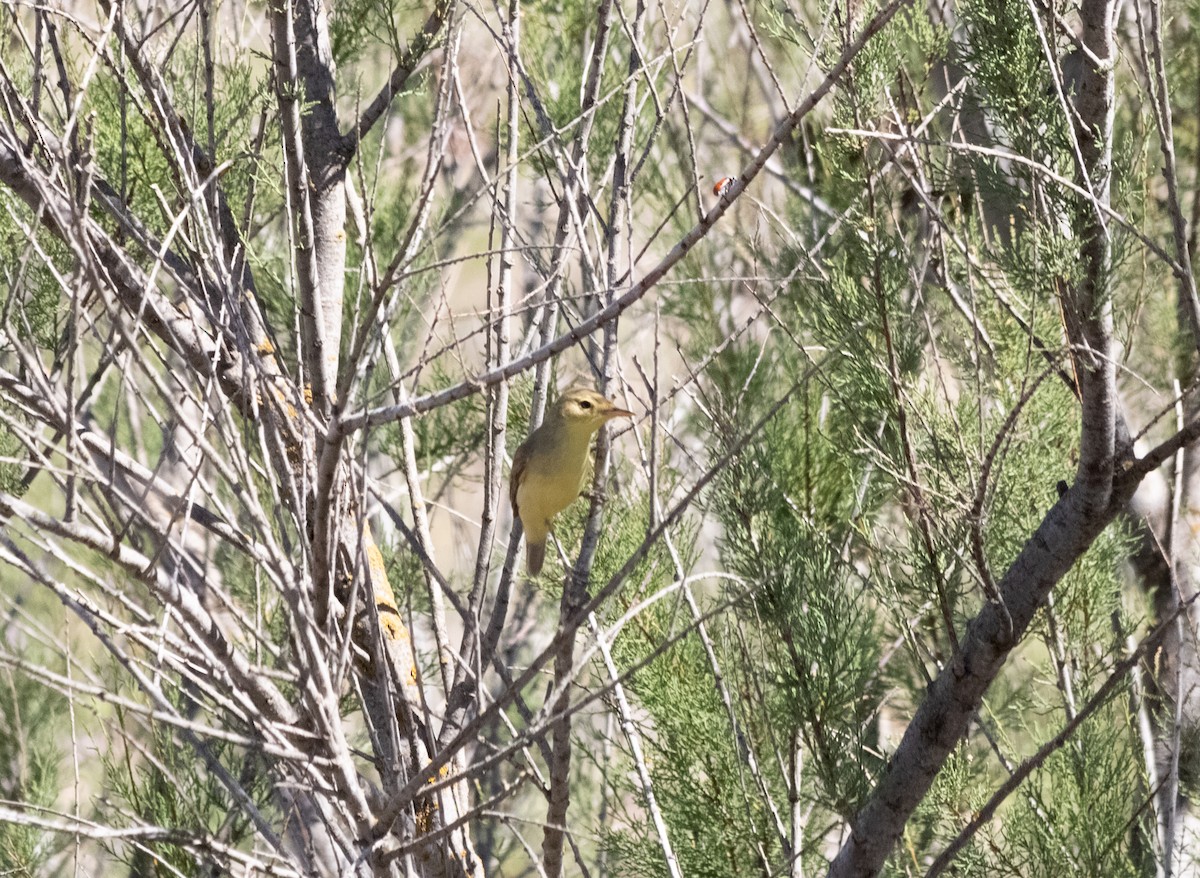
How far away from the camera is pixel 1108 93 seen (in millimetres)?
1871

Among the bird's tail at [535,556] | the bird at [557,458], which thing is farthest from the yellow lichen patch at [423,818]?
the bird's tail at [535,556]

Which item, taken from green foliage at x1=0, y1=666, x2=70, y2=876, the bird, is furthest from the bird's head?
green foliage at x1=0, y1=666, x2=70, y2=876

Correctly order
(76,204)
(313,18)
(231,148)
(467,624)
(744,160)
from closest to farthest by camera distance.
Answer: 1. (76,204)
2. (467,624)
3. (313,18)
4. (231,148)
5. (744,160)

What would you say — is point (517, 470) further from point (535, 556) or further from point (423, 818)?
point (423, 818)

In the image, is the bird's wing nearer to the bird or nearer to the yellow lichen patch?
the bird

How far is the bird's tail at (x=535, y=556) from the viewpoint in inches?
135

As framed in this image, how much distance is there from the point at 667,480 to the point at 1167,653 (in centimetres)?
159

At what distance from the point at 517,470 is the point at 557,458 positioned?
234 mm

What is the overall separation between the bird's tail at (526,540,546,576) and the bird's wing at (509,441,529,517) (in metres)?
0.13

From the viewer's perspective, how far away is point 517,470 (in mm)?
3307

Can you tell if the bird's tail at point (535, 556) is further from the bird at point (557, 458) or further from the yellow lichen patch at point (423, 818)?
the yellow lichen patch at point (423, 818)

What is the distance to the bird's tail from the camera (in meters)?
3.44

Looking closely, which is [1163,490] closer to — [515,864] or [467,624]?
[467,624]

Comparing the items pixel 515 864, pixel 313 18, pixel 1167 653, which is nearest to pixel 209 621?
pixel 313 18
